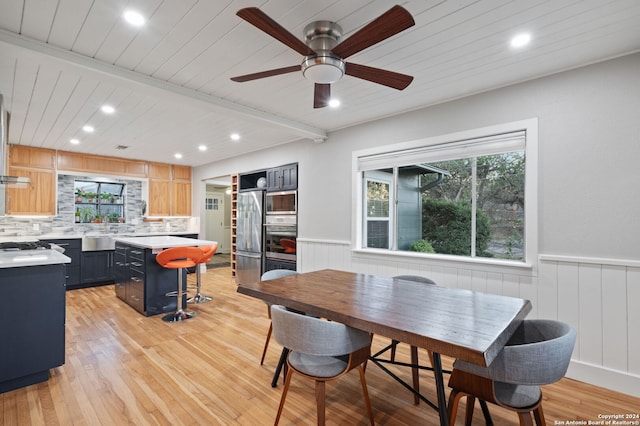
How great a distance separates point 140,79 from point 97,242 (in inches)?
172

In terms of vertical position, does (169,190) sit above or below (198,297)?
above

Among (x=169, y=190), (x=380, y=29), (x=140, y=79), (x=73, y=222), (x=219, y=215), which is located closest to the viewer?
(x=380, y=29)

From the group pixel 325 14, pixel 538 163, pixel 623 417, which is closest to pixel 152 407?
pixel 325 14

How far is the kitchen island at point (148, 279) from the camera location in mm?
4012

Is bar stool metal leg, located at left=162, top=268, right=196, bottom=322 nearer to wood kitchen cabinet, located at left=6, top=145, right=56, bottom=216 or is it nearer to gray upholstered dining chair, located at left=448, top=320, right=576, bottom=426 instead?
gray upholstered dining chair, located at left=448, top=320, right=576, bottom=426

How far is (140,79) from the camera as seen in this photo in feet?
8.64

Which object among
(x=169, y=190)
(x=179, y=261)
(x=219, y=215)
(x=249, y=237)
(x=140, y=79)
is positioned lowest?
(x=179, y=261)

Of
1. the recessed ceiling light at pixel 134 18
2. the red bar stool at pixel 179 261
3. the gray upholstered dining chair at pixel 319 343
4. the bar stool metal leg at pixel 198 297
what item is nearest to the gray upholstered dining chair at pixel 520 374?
the gray upholstered dining chair at pixel 319 343

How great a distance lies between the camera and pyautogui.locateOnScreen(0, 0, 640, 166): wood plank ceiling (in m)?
1.83

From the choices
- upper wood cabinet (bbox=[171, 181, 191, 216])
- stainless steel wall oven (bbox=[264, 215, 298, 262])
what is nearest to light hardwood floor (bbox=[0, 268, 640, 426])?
stainless steel wall oven (bbox=[264, 215, 298, 262])

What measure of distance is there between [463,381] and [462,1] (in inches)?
81.1

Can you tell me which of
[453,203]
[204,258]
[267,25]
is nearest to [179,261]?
[204,258]

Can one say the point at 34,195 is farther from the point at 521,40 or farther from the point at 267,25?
the point at 521,40

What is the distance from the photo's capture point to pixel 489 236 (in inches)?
129
